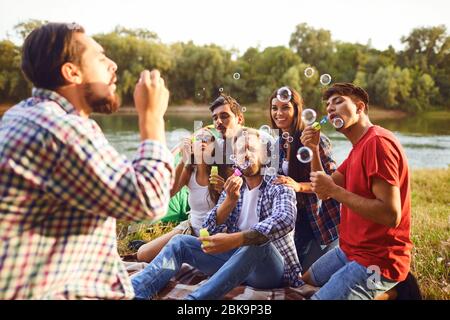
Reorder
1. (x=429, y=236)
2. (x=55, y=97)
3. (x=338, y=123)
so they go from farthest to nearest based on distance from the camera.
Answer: (x=429, y=236) → (x=338, y=123) → (x=55, y=97)

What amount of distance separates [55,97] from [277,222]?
1085mm

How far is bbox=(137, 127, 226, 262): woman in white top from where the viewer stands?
8.07 ft

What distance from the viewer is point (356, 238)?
1668 mm

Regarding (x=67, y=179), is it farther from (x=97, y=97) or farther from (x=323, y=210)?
(x=323, y=210)

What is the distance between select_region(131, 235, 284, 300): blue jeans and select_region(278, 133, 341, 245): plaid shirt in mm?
399

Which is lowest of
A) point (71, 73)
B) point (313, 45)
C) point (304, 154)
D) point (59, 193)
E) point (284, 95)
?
point (304, 154)

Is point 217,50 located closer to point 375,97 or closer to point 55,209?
point 375,97

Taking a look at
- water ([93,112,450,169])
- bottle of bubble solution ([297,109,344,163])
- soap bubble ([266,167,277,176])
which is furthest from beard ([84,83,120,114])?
water ([93,112,450,169])

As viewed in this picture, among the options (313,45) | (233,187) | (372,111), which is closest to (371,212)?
(233,187)

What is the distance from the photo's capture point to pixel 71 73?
43.5 inches

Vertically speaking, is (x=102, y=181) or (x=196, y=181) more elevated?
(x=102, y=181)

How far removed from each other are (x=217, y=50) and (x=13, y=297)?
8.60m

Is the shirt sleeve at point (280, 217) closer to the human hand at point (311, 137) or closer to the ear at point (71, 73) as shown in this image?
the human hand at point (311, 137)
